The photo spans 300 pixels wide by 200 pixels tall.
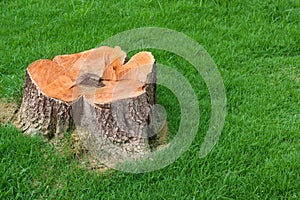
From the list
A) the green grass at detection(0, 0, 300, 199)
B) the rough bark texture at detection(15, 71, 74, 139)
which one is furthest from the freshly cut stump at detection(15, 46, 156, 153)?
the green grass at detection(0, 0, 300, 199)

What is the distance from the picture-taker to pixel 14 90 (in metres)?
3.63

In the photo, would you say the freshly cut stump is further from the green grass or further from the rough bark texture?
the green grass

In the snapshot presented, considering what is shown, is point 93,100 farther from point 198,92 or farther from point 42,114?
point 198,92

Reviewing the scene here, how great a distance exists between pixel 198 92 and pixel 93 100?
3.07ft

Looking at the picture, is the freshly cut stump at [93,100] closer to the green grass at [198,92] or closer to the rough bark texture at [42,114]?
the rough bark texture at [42,114]

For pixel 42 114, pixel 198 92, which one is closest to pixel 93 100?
pixel 42 114

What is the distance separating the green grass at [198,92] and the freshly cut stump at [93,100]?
0.16m

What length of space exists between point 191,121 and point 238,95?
1.61 ft

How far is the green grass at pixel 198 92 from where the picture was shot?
294 centimetres

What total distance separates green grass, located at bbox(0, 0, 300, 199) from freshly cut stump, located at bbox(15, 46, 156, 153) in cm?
16

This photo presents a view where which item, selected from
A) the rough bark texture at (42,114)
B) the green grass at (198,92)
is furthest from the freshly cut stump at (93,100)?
the green grass at (198,92)

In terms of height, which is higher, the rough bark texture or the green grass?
the rough bark texture

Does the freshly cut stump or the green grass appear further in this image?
the freshly cut stump

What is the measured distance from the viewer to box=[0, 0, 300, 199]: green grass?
116 inches
